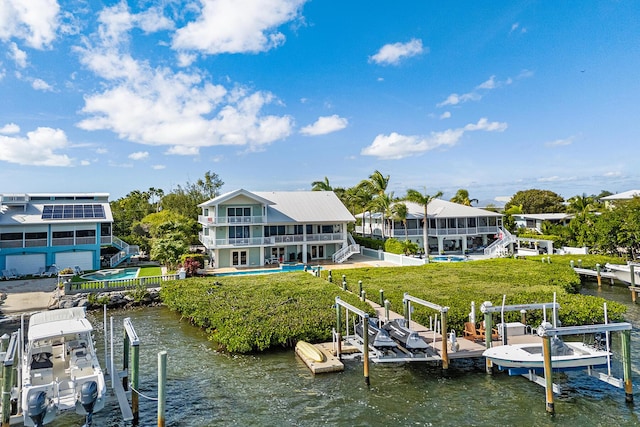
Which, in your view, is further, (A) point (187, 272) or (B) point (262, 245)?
(B) point (262, 245)

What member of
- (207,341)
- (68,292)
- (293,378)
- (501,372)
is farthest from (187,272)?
(501,372)

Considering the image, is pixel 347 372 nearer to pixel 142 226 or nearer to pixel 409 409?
pixel 409 409

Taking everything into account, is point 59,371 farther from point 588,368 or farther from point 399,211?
point 399,211

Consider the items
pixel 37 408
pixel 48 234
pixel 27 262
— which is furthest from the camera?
pixel 48 234

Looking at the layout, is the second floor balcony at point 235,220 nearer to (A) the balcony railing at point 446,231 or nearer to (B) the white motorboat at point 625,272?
(A) the balcony railing at point 446,231

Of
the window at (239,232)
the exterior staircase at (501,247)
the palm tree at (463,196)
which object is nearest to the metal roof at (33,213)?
the window at (239,232)

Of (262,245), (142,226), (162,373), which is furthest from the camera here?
(142,226)

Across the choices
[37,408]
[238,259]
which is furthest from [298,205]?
[37,408]
